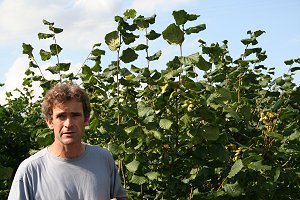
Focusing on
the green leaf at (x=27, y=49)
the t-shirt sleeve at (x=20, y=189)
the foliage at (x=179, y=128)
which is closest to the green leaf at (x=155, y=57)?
the foliage at (x=179, y=128)

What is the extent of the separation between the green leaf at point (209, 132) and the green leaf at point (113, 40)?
2.50 feet

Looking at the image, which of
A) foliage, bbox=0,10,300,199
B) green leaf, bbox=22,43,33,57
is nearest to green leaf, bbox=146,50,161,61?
foliage, bbox=0,10,300,199

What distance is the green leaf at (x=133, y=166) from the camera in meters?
3.35

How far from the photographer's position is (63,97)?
270cm

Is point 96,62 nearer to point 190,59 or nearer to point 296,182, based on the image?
point 190,59

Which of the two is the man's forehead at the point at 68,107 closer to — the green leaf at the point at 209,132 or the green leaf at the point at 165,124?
the green leaf at the point at 165,124

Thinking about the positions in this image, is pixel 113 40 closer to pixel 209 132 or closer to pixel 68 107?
pixel 209 132

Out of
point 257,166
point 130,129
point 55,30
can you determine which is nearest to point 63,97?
point 130,129

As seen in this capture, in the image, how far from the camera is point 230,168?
359 cm

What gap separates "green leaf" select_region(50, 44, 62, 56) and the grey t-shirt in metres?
1.29

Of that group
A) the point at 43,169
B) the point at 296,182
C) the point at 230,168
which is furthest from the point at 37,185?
the point at 296,182

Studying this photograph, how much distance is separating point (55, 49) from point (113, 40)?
1.65ft

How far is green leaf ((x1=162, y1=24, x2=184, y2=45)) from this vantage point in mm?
3354

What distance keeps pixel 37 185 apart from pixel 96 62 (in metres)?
1.30
